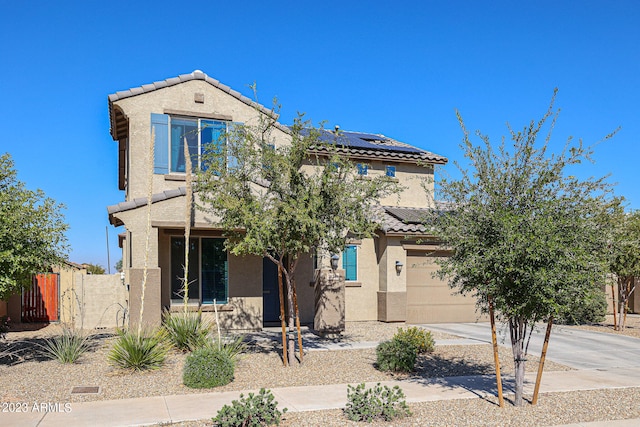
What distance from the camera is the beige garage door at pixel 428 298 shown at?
1822cm

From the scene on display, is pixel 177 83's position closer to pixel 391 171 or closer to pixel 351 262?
pixel 351 262

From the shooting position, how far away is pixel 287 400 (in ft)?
28.1

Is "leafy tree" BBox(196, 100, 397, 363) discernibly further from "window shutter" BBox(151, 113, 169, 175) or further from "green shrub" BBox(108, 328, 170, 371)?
"window shutter" BBox(151, 113, 169, 175)

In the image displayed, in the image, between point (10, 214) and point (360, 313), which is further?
point (360, 313)

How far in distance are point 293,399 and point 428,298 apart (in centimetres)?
1062

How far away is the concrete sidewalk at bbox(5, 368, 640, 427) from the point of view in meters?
7.42

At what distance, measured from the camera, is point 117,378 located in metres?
9.75

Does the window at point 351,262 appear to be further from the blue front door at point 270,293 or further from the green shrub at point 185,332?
the green shrub at point 185,332

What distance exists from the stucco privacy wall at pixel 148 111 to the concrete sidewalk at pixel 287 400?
7513mm

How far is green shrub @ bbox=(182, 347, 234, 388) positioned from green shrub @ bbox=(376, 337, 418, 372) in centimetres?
293

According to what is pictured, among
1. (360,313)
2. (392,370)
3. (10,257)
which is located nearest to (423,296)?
(360,313)

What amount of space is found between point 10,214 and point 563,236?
9258 mm

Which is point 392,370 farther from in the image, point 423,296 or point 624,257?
point 624,257

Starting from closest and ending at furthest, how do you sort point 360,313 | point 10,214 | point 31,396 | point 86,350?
point 31,396 → point 10,214 → point 86,350 → point 360,313
